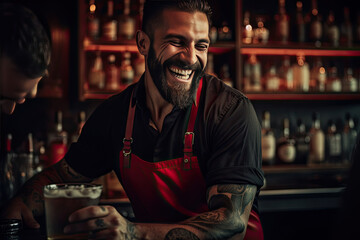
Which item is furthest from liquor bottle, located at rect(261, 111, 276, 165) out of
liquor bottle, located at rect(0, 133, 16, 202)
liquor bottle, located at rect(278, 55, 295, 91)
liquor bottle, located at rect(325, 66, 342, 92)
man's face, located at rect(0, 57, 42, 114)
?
man's face, located at rect(0, 57, 42, 114)

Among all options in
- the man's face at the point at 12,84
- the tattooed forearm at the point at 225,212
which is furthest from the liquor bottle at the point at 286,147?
the man's face at the point at 12,84

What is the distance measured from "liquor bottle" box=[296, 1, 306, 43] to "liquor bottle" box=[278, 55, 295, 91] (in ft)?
0.55

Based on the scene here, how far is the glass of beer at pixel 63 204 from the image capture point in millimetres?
801

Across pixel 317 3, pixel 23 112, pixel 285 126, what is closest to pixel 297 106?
pixel 285 126

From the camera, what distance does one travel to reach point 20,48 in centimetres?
85

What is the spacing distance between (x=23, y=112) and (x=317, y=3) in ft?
7.42

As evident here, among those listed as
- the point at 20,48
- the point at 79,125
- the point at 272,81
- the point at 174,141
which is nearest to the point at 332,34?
the point at 272,81

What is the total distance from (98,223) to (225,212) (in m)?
0.32

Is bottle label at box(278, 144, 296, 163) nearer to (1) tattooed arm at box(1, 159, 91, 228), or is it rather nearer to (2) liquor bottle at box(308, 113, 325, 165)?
(2) liquor bottle at box(308, 113, 325, 165)

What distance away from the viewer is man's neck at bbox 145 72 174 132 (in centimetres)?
134

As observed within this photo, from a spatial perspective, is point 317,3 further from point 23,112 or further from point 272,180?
point 23,112

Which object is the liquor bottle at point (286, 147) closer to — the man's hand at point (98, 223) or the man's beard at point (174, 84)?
the man's beard at point (174, 84)

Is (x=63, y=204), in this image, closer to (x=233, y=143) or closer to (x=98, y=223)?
(x=98, y=223)

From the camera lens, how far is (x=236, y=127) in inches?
45.3
